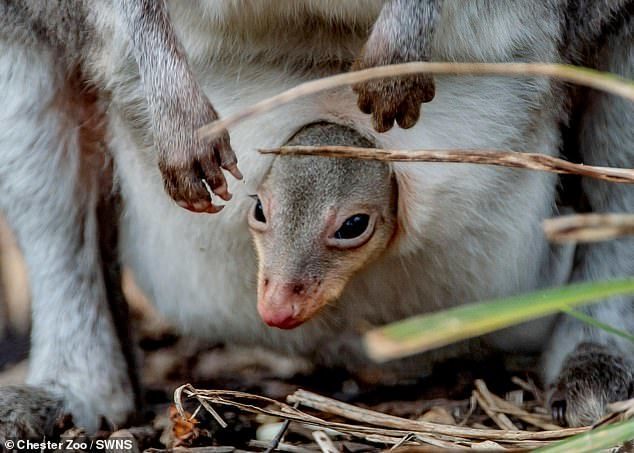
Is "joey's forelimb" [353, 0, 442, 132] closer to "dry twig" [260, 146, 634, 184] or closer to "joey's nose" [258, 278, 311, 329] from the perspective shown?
"dry twig" [260, 146, 634, 184]

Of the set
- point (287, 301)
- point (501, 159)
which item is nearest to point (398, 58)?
point (501, 159)

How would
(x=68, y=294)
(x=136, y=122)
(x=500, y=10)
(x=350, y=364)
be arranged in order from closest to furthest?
(x=500, y=10), (x=136, y=122), (x=68, y=294), (x=350, y=364)

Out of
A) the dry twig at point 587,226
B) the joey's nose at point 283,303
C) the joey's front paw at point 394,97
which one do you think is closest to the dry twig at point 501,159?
the joey's front paw at point 394,97

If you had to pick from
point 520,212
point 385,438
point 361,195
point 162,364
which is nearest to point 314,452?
point 385,438

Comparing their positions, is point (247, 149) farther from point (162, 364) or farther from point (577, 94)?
point (162, 364)

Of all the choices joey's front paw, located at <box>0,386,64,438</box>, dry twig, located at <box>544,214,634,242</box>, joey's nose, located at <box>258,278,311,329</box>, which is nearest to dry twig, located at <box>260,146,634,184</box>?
dry twig, located at <box>544,214,634,242</box>

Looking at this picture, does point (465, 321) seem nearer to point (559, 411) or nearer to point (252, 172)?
point (252, 172)
